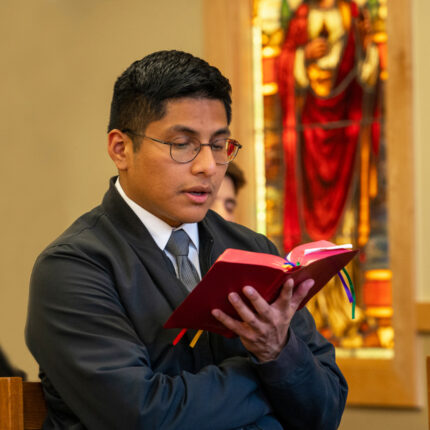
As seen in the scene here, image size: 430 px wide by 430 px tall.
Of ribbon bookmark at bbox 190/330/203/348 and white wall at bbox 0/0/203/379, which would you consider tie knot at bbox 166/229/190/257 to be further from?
white wall at bbox 0/0/203/379

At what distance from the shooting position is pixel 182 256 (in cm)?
195

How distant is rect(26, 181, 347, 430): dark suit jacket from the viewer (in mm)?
1626

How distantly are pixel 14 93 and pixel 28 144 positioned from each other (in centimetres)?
40

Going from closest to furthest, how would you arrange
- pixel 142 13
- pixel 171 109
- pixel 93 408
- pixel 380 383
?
pixel 93 408 → pixel 171 109 → pixel 380 383 → pixel 142 13

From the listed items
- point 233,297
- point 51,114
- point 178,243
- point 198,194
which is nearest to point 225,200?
point 178,243

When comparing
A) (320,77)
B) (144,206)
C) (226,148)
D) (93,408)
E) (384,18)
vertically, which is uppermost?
(384,18)

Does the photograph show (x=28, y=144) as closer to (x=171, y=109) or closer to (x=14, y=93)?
(x=14, y=93)

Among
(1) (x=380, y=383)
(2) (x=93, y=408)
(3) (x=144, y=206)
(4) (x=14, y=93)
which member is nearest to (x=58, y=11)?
(4) (x=14, y=93)

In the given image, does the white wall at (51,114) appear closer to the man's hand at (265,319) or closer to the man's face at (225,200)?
the man's face at (225,200)

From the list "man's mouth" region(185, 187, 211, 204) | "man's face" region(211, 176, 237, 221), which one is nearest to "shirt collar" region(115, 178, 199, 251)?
"man's mouth" region(185, 187, 211, 204)

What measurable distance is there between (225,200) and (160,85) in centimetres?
157

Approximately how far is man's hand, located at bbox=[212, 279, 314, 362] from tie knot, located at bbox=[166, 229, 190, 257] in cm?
35

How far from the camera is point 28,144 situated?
542cm

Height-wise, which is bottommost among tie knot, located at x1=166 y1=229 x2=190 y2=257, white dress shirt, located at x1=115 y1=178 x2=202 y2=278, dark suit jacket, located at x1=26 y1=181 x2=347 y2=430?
dark suit jacket, located at x1=26 y1=181 x2=347 y2=430
